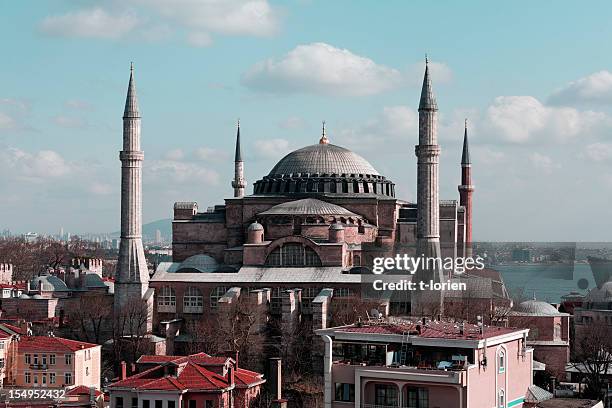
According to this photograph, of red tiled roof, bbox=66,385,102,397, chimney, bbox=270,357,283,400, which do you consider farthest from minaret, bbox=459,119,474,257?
red tiled roof, bbox=66,385,102,397

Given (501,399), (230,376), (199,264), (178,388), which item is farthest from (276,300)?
(501,399)

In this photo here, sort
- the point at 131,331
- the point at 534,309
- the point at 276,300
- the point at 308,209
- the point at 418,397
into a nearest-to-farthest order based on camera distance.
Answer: the point at 418,397, the point at 131,331, the point at 534,309, the point at 276,300, the point at 308,209

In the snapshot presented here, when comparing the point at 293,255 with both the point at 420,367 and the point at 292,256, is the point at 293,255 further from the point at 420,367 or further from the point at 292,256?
the point at 420,367

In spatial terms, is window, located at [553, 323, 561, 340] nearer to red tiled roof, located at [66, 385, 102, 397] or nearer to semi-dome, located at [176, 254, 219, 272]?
semi-dome, located at [176, 254, 219, 272]

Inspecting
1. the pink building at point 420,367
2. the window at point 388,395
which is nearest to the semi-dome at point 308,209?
the pink building at point 420,367

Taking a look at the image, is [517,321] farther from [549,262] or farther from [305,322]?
[549,262]

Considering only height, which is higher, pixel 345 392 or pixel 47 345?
pixel 345 392

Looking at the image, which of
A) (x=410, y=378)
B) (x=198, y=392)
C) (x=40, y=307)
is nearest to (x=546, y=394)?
(x=410, y=378)
